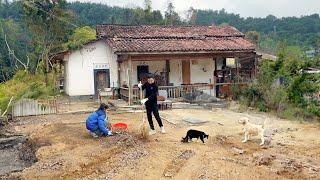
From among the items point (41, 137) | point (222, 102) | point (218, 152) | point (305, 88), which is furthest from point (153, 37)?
point (218, 152)

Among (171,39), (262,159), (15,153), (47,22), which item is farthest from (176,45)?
(262,159)

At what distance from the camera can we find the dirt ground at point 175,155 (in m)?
8.53

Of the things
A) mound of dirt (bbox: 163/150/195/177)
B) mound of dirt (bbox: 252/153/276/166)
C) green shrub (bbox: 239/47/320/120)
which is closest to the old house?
green shrub (bbox: 239/47/320/120)

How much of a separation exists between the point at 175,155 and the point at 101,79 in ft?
52.1

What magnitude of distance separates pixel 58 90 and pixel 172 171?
2010 centimetres

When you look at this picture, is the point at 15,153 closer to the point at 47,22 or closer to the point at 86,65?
the point at 86,65

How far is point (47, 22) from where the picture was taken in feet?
101

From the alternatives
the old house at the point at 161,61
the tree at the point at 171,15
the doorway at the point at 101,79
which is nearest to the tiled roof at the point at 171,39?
the old house at the point at 161,61

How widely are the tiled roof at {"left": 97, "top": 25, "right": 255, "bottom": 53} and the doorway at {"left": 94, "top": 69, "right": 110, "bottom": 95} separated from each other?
1963mm

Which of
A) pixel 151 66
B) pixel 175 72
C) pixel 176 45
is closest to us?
pixel 176 45

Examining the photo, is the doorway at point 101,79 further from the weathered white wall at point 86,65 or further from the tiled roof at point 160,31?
the tiled roof at point 160,31

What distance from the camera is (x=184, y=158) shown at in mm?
9516

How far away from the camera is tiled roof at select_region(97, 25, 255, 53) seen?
22984 mm

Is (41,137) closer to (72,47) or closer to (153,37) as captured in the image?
(72,47)
